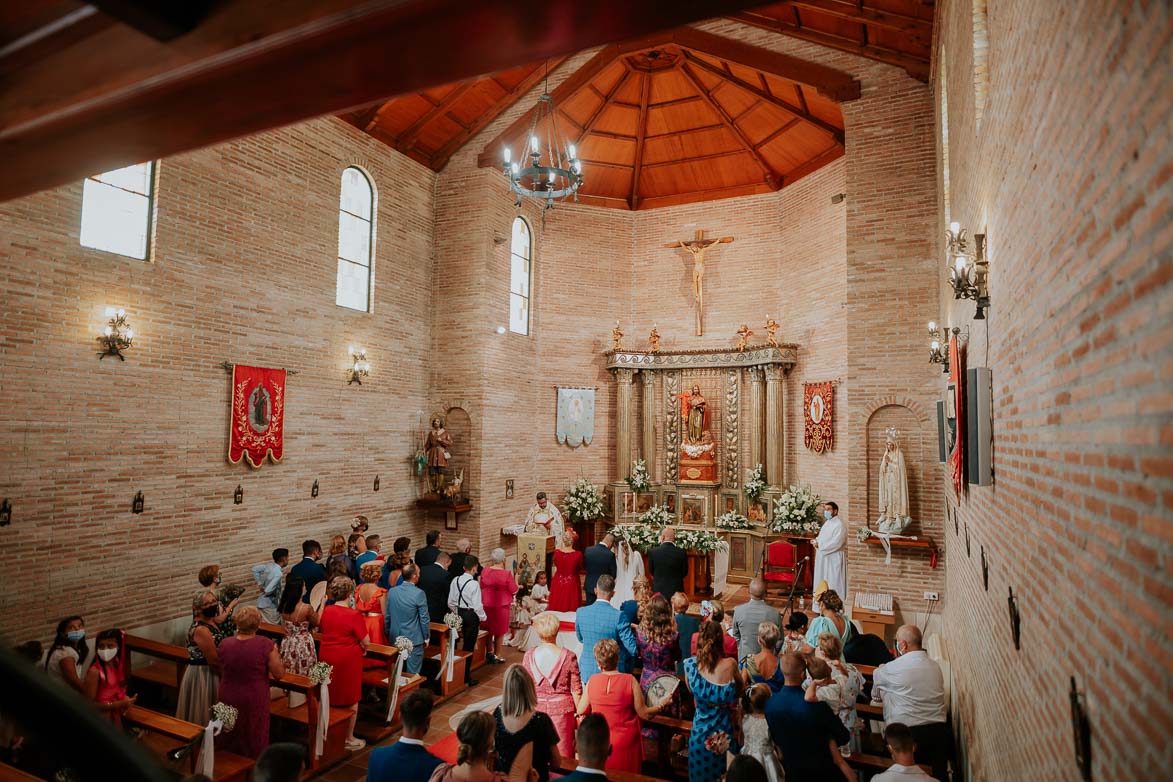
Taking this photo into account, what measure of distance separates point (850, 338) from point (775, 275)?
15.8ft

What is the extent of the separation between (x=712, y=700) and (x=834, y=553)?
6554 mm

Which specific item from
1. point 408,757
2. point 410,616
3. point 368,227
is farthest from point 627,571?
point 408,757

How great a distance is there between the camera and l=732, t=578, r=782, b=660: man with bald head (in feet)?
21.2

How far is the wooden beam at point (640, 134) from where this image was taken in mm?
13625

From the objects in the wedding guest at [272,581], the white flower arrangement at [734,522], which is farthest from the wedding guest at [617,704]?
the white flower arrangement at [734,522]

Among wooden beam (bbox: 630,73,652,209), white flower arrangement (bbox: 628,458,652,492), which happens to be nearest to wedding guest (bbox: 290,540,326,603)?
white flower arrangement (bbox: 628,458,652,492)

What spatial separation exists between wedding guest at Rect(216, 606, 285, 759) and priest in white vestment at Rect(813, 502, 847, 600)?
8117 mm

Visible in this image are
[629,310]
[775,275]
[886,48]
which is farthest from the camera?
[629,310]

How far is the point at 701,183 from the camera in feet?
52.4

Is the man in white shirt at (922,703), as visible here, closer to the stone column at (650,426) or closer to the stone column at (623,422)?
the stone column at (650,426)

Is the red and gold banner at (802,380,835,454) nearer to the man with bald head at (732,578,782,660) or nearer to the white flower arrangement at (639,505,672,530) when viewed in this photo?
the white flower arrangement at (639,505,672,530)

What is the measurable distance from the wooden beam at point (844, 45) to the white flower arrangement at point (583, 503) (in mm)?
9465

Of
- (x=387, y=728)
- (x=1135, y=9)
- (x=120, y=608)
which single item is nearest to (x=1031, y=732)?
(x=1135, y=9)

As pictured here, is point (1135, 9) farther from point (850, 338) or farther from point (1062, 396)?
point (850, 338)
